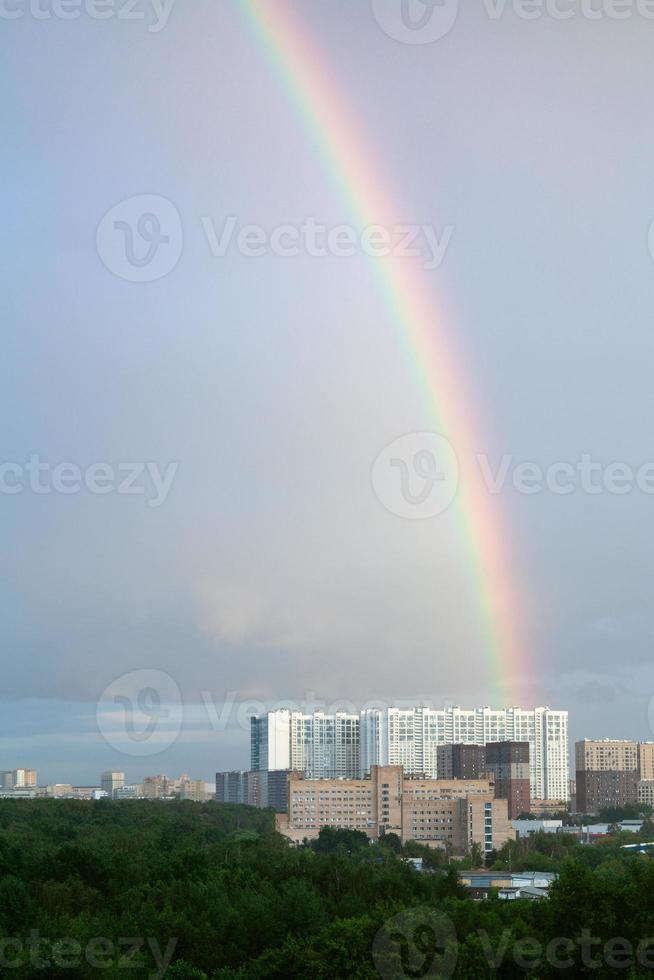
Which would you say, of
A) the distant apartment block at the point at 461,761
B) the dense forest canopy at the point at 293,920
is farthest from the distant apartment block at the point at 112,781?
the dense forest canopy at the point at 293,920

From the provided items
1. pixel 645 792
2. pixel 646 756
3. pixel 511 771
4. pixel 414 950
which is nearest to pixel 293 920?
pixel 414 950

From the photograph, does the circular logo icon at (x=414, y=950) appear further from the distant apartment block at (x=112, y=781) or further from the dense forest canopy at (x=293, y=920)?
the distant apartment block at (x=112, y=781)

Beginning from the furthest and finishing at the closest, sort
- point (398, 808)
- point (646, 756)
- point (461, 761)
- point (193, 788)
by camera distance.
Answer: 1. point (193, 788)
2. point (646, 756)
3. point (461, 761)
4. point (398, 808)

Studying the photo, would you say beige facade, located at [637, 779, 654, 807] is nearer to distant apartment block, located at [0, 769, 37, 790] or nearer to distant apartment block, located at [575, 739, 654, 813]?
distant apartment block, located at [575, 739, 654, 813]

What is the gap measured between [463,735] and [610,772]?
11361mm

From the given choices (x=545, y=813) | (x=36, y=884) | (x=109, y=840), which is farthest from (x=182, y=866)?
(x=545, y=813)

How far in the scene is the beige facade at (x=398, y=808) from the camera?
6744 centimetres

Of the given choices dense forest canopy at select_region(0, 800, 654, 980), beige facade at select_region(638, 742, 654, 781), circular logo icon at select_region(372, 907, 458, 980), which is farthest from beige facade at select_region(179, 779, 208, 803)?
circular logo icon at select_region(372, 907, 458, 980)

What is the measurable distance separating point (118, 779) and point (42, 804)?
200ft

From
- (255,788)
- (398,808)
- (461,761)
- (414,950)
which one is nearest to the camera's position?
(414,950)

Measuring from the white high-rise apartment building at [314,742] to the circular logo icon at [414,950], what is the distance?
76652mm

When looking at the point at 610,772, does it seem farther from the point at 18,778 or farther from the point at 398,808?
the point at 18,778

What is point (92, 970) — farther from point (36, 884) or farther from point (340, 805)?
point (340, 805)

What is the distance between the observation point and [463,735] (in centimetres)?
9731
